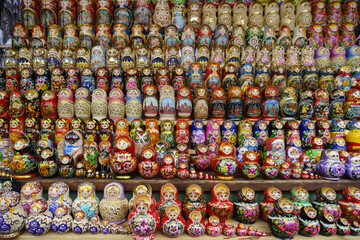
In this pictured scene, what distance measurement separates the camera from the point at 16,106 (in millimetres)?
3512

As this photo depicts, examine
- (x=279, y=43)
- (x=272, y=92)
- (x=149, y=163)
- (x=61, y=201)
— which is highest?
(x=279, y=43)

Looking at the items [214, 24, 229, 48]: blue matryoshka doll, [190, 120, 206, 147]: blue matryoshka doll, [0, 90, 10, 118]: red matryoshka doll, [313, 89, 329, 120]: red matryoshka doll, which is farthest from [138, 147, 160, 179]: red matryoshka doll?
[214, 24, 229, 48]: blue matryoshka doll

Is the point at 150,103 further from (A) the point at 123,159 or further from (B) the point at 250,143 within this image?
(B) the point at 250,143

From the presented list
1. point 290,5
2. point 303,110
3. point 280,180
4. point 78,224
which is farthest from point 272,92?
point 78,224

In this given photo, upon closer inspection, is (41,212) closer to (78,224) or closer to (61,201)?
(61,201)

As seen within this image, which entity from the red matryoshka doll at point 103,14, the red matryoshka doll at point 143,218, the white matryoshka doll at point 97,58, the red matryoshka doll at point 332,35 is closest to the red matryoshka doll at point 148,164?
the red matryoshka doll at point 143,218

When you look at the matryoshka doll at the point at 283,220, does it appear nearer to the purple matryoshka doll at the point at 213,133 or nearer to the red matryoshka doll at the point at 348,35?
the purple matryoshka doll at the point at 213,133

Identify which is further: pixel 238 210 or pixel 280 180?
pixel 280 180

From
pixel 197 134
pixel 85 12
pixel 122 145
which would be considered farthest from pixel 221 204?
pixel 85 12

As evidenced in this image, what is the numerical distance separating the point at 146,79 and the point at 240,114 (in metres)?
1.57

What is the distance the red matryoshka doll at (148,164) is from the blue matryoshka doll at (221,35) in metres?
2.73

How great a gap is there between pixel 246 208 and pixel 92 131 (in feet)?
6.84

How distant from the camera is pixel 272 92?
361 cm

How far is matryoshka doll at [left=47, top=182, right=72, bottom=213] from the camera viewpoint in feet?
8.22
